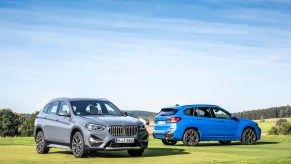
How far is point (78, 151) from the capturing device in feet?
53.8

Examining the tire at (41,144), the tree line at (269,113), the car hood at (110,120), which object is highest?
the tree line at (269,113)

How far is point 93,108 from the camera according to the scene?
1723 cm

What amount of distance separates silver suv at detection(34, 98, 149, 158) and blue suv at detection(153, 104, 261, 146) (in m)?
5.86

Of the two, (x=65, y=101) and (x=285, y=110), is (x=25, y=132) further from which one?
(x=65, y=101)

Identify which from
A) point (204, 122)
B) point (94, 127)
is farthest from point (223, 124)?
point (94, 127)

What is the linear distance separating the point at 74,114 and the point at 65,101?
1035mm

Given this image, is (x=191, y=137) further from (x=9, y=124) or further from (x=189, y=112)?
(x=9, y=124)

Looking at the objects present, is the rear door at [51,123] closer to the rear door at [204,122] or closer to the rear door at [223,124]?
the rear door at [204,122]

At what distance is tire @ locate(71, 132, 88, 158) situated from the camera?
16.1 metres

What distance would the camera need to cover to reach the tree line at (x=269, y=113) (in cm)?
13318

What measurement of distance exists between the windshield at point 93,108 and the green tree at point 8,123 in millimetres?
110681

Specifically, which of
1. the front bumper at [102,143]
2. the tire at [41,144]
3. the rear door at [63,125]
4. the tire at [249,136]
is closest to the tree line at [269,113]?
the tire at [249,136]

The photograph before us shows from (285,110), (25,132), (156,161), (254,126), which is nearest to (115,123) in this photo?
(156,161)

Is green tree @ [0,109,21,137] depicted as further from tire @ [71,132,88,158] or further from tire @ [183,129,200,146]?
tire @ [71,132,88,158]
